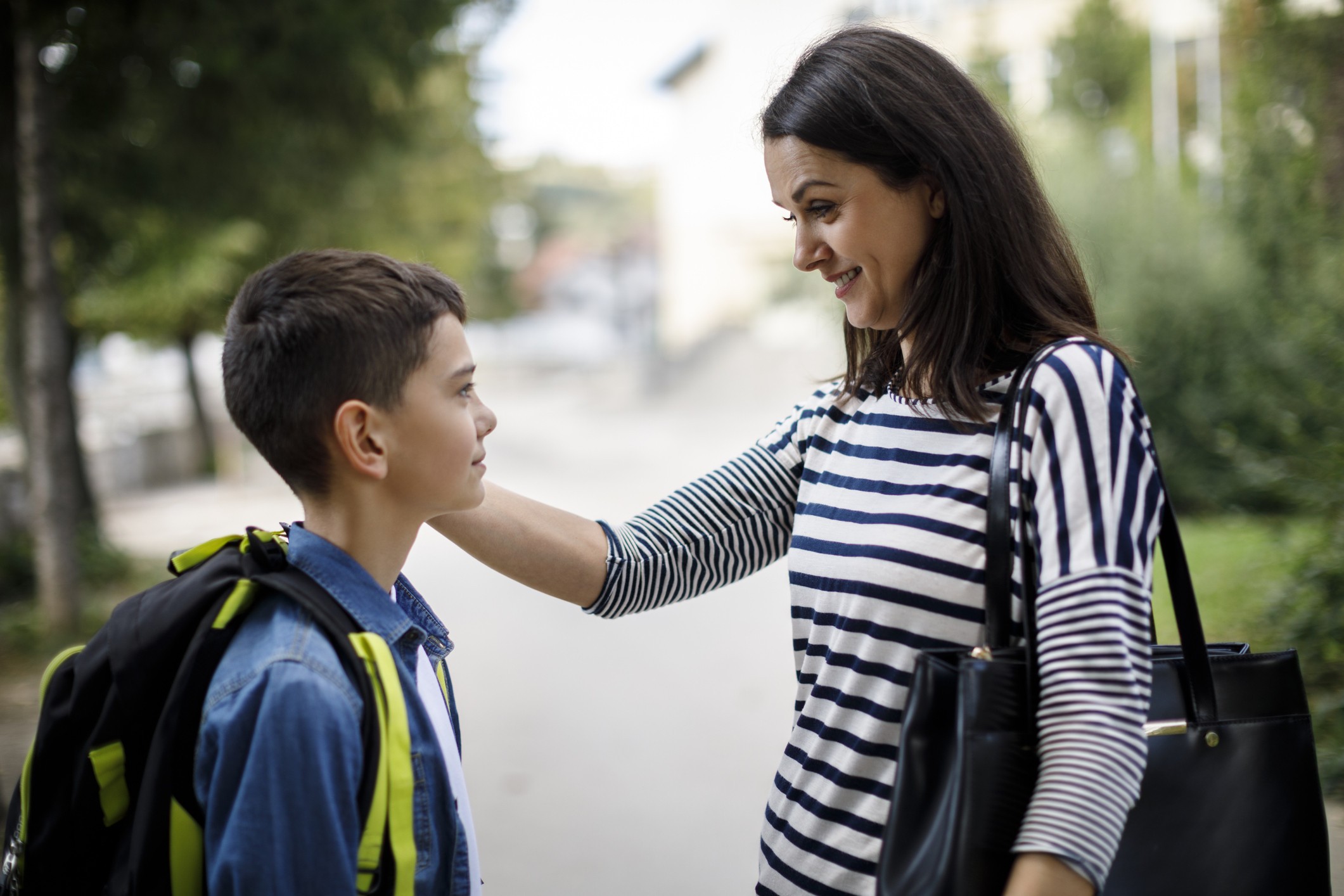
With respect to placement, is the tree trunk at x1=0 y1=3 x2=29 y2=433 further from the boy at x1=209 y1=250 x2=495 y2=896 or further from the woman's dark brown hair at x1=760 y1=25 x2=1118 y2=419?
the woman's dark brown hair at x1=760 y1=25 x2=1118 y2=419

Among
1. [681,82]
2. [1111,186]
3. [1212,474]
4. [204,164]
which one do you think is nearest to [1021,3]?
[681,82]

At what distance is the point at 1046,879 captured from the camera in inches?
49.9

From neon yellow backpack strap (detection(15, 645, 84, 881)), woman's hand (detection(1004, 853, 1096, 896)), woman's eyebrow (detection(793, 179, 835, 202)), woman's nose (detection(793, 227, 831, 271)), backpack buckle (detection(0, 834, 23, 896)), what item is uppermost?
woman's eyebrow (detection(793, 179, 835, 202))

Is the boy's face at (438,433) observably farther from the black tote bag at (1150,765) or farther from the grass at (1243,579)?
the grass at (1243,579)

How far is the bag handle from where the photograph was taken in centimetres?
141

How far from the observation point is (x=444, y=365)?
157 cm

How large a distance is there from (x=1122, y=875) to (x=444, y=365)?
115 cm

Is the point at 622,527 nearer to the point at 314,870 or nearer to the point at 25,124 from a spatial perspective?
the point at 314,870

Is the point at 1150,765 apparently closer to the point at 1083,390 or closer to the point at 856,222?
the point at 1083,390

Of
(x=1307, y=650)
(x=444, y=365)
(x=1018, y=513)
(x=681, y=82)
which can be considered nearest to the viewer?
(x=1018, y=513)

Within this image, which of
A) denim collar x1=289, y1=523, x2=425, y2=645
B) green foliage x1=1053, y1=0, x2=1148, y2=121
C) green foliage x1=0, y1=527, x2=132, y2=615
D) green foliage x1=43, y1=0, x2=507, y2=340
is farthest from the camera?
green foliage x1=1053, y1=0, x2=1148, y2=121

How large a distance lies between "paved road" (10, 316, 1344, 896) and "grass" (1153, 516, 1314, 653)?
180 centimetres

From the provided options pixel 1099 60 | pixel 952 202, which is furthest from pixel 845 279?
pixel 1099 60

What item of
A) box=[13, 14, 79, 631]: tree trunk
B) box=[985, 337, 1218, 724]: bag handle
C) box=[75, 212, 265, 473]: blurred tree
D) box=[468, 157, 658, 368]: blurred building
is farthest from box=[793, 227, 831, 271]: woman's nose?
box=[468, 157, 658, 368]: blurred building
